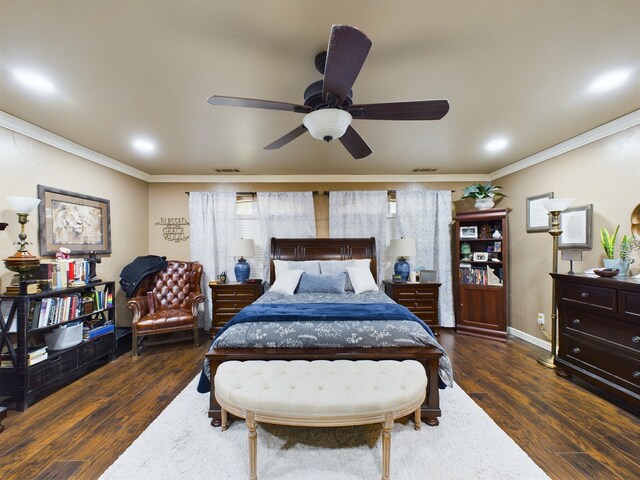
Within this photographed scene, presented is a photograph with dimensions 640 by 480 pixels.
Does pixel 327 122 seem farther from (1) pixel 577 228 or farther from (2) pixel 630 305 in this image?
(1) pixel 577 228

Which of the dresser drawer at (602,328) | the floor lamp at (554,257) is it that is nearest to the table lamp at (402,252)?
the floor lamp at (554,257)

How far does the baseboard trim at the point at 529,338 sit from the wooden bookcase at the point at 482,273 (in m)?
0.30

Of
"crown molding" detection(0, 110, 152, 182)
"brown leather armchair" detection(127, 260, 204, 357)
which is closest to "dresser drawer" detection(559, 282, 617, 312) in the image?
"brown leather armchair" detection(127, 260, 204, 357)

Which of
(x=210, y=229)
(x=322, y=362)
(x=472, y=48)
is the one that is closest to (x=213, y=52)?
(x=472, y=48)

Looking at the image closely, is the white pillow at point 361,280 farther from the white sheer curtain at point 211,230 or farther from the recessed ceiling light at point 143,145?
the recessed ceiling light at point 143,145

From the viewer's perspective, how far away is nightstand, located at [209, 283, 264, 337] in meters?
4.17

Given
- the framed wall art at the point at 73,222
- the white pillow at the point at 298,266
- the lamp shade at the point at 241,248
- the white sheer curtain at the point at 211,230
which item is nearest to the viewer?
the framed wall art at the point at 73,222

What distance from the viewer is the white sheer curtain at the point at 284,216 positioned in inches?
184

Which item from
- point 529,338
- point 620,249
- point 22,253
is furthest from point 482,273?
point 22,253

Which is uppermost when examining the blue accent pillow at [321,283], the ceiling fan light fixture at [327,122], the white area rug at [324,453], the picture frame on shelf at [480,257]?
the ceiling fan light fixture at [327,122]

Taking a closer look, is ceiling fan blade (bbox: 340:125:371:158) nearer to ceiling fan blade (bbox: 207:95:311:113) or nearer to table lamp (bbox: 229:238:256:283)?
ceiling fan blade (bbox: 207:95:311:113)

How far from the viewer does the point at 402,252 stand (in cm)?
425

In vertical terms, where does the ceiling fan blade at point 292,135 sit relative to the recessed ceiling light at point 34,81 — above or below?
below

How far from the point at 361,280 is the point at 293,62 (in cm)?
270
